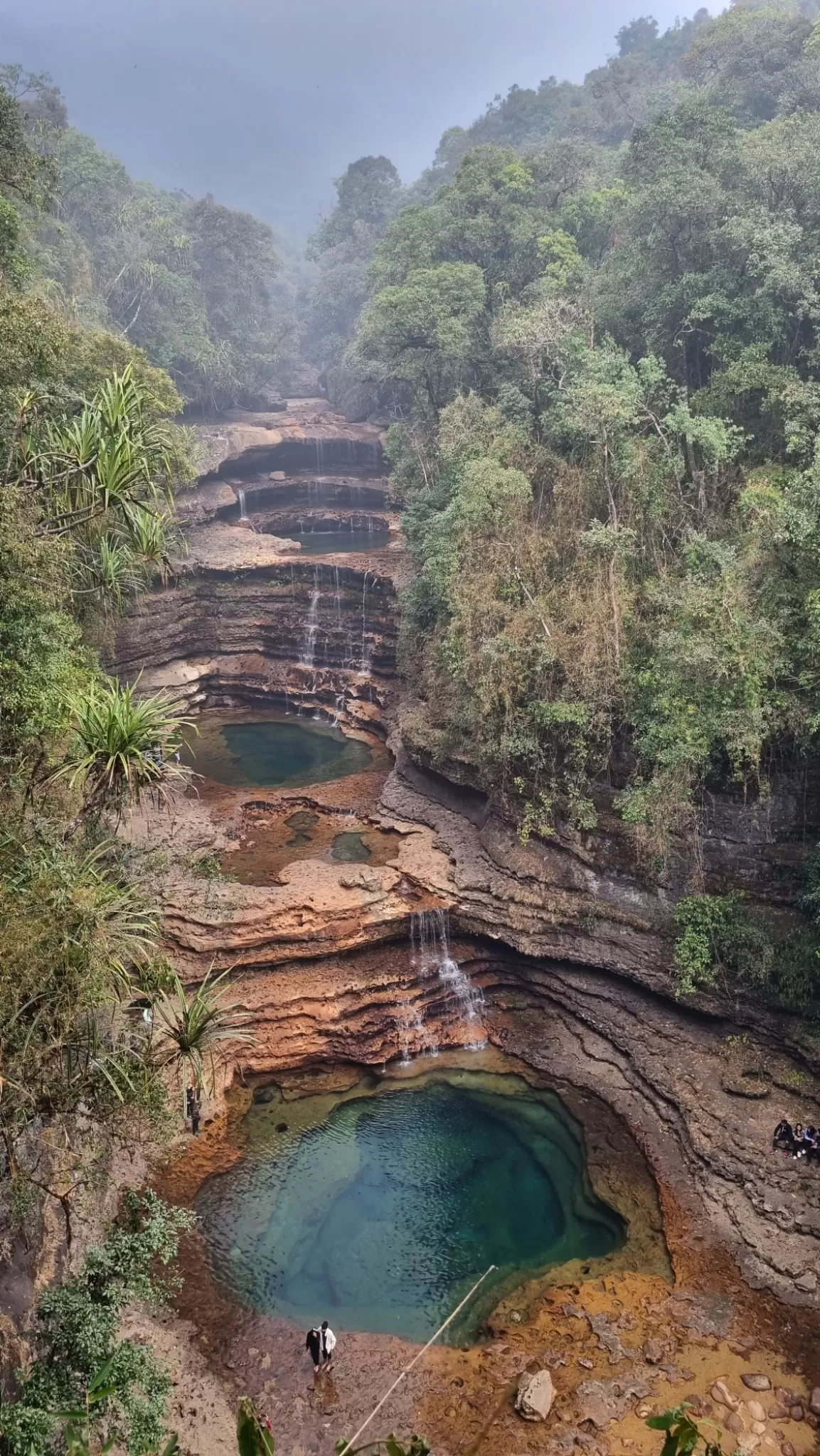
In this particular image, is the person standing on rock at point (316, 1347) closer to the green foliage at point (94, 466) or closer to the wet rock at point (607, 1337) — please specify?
the wet rock at point (607, 1337)

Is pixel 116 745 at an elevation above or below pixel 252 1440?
above

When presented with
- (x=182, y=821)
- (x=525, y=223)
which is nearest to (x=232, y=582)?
(x=182, y=821)

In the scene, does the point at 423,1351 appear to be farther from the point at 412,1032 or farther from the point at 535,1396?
the point at 412,1032

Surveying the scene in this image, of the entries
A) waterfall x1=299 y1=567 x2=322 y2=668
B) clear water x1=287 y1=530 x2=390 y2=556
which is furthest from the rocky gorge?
clear water x1=287 y1=530 x2=390 y2=556

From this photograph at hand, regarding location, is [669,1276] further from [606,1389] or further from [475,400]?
[475,400]

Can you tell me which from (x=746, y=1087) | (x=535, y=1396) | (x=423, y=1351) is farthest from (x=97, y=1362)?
(x=746, y=1087)

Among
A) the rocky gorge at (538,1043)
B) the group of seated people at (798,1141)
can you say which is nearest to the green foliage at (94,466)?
the rocky gorge at (538,1043)

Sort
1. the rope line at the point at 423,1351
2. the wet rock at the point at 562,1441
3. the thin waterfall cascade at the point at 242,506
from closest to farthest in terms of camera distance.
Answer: the rope line at the point at 423,1351 < the wet rock at the point at 562,1441 < the thin waterfall cascade at the point at 242,506

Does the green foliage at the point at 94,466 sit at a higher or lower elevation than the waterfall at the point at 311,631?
higher
